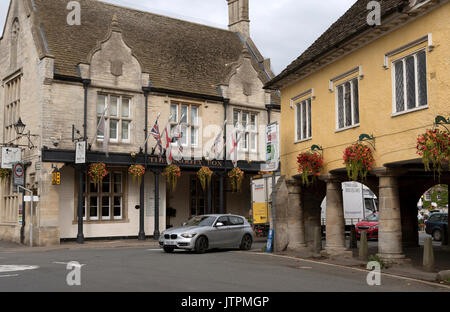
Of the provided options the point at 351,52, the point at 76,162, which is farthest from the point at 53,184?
the point at 351,52

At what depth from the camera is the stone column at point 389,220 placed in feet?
48.2

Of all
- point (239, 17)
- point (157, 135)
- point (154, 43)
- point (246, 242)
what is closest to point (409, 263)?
point (246, 242)

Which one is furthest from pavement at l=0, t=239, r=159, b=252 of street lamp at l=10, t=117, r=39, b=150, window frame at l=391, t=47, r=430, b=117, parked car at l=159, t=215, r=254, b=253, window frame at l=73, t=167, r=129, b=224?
window frame at l=391, t=47, r=430, b=117

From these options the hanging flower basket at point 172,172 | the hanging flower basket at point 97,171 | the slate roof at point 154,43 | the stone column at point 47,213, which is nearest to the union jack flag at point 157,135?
the hanging flower basket at point 172,172

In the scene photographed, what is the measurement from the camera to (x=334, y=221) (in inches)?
691

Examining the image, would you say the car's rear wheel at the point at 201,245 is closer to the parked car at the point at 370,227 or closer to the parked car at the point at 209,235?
the parked car at the point at 209,235

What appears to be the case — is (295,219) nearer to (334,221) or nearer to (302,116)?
(334,221)

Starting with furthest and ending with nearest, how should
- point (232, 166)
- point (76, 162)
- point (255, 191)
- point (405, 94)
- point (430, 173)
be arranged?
point (232, 166), point (255, 191), point (76, 162), point (430, 173), point (405, 94)

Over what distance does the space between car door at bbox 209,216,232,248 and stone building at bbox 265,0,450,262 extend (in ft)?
7.24

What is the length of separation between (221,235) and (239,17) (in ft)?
72.3

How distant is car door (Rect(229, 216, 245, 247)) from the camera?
21047mm

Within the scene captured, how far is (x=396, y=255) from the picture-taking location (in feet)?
48.1

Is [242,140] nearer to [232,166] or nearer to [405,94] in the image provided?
[232,166]

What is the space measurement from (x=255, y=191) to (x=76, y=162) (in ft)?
29.4
